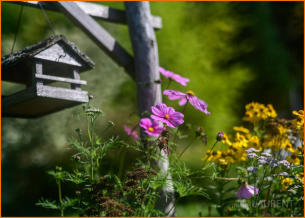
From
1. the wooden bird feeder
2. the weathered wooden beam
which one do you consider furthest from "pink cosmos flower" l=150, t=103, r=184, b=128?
the weathered wooden beam

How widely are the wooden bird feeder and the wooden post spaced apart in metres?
0.62

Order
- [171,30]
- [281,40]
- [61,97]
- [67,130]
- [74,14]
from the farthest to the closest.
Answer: [281,40] → [171,30] → [67,130] → [74,14] → [61,97]

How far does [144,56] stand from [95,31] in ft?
1.42

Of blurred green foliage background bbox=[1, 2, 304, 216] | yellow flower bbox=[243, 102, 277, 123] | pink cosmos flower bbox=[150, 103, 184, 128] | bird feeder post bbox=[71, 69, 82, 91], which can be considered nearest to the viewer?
pink cosmos flower bbox=[150, 103, 184, 128]

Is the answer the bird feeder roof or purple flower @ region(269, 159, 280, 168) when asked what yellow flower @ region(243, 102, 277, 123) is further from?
the bird feeder roof

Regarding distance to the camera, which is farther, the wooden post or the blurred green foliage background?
the blurred green foliage background

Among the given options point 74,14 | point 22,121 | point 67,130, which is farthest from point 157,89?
point 22,121

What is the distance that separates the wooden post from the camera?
10.0ft

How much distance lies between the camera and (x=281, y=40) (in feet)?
34.3

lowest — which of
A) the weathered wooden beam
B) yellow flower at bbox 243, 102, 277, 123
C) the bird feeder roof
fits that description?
yellow flower at bbox 243, 102, 277, 123

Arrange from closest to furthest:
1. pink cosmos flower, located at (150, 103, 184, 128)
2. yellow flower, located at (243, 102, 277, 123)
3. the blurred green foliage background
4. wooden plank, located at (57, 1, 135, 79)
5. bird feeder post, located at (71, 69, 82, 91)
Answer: pink cosmos flower, located at (150, 103, 184, 128), bird feeder post, located at (71, 69, 82, 91), yellow flower, located at (243, 102, 277, 123), wooden plank, located at (57, 1, 135, 79), the blurred green foliage background

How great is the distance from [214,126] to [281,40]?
6167mm

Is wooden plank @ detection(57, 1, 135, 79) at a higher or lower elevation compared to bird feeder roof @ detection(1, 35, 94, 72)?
higher

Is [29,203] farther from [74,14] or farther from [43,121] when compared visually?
[74,14]
